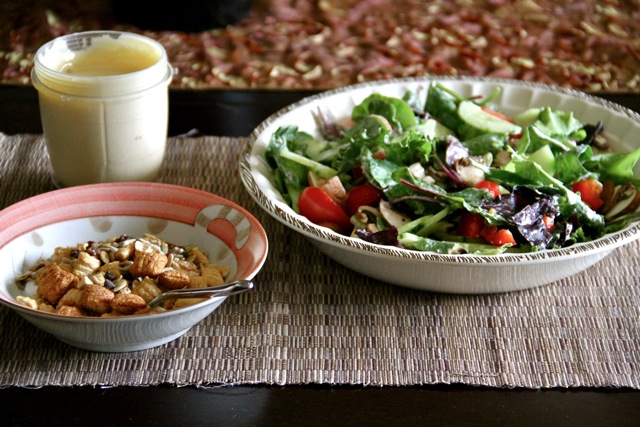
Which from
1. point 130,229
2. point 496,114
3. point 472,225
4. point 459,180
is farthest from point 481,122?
point 130,229

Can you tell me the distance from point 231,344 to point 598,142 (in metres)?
0.85

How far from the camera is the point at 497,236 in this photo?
4.14 ft

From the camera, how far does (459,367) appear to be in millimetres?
1149

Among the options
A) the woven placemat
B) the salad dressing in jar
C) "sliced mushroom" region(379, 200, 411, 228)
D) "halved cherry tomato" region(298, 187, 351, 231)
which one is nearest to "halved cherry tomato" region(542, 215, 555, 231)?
the woven placemat

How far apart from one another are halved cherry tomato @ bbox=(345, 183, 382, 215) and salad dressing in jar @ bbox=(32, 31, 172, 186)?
42 centimetres

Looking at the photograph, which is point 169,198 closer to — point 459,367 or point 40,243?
point 40,243

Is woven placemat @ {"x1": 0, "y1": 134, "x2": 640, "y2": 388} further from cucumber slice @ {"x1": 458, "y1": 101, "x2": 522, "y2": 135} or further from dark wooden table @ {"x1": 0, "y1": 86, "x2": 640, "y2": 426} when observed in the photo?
cucumber slice @ {"x1": 458, "y1": 101, "x2": 522, "y2": 135}

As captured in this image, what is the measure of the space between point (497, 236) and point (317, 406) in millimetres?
403

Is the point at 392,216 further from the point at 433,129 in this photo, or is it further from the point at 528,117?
the point at 528,117

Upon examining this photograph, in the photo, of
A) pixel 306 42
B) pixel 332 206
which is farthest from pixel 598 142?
pixel 306 42

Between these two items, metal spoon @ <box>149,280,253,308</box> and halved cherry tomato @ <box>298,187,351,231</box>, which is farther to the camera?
halved cherry tomato @ <box>298,187,351,231</box>

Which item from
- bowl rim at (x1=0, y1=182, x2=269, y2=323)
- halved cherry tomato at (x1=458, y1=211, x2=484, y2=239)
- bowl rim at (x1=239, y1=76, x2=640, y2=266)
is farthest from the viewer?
halved cherry tomato at (x1=458, y1=211, x2=484, y2=239)

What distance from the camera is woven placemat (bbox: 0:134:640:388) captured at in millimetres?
1119

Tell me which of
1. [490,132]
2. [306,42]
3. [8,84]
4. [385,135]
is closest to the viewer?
[385,135]
